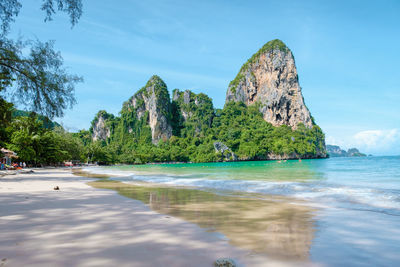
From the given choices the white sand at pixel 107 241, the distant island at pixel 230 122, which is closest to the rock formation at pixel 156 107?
the distant island at pixel 230 122

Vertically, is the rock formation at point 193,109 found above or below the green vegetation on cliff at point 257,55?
below

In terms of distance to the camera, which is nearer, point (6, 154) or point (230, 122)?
point (6, 154)

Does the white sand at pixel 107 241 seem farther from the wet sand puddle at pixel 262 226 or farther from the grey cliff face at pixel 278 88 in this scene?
the grey cliff face at pixel 278 88

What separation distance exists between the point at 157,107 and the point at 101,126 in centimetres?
3958

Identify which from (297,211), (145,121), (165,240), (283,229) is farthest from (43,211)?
(145,121)

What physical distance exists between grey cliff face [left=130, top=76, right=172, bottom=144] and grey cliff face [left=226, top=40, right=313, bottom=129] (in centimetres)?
4790

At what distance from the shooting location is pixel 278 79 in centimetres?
12812

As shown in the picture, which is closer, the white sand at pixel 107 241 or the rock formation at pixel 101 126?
the white sand at pixel 107 241

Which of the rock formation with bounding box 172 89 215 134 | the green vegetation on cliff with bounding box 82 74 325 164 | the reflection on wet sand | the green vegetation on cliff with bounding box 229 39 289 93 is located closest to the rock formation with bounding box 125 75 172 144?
the green vegetation on cliff with bounding box 82 74 325 164

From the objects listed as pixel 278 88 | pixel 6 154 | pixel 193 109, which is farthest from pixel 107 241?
pixel 278 88

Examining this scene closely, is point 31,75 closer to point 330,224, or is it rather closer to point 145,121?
point 330,224

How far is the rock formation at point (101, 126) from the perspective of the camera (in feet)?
453

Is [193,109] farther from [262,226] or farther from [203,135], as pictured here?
[262,226]

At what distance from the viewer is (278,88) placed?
12762cm
